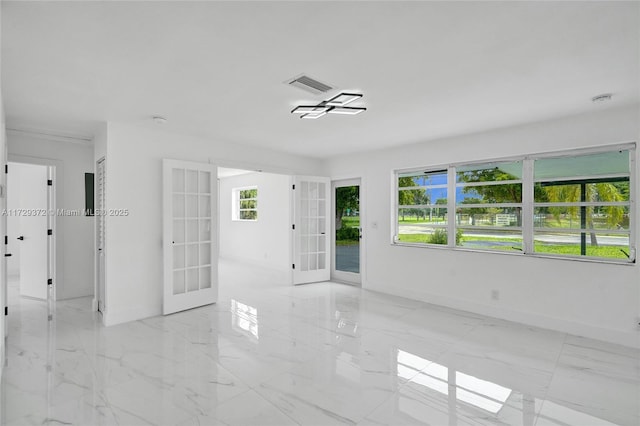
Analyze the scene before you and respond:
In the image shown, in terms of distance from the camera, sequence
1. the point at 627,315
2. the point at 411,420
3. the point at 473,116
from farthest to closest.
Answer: the point at 473,116
the point at 627,315
the point at 411,420

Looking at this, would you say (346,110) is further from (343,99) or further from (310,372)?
(310,372)

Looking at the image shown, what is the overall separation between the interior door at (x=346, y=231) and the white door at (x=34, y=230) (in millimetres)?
4715

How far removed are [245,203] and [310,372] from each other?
6.73 m

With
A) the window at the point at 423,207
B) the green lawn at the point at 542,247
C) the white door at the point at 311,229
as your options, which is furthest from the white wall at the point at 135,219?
the green lawn at the point at 542,247

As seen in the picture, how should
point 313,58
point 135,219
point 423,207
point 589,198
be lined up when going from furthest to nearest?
point 423,207, point 135,219, point 589,198, point 313,58

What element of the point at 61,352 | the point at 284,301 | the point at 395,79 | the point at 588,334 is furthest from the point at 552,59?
the point at 61,352

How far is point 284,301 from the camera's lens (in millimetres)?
5020

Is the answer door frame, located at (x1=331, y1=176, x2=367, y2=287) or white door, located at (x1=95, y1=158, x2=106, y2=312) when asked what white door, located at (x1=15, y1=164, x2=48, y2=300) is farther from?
door frame, located at (x1=331, y1=176, x2=367, y2=287)

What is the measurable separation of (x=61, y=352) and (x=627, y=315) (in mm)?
5658

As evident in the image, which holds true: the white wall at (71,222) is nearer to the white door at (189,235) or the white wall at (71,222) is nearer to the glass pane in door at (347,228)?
the white door at (189,235)

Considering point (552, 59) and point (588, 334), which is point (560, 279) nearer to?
point (588, 334)

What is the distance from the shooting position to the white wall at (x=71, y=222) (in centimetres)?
488

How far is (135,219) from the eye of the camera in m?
4.16

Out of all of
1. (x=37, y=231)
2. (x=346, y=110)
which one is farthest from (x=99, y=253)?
(x=346, y=110)
